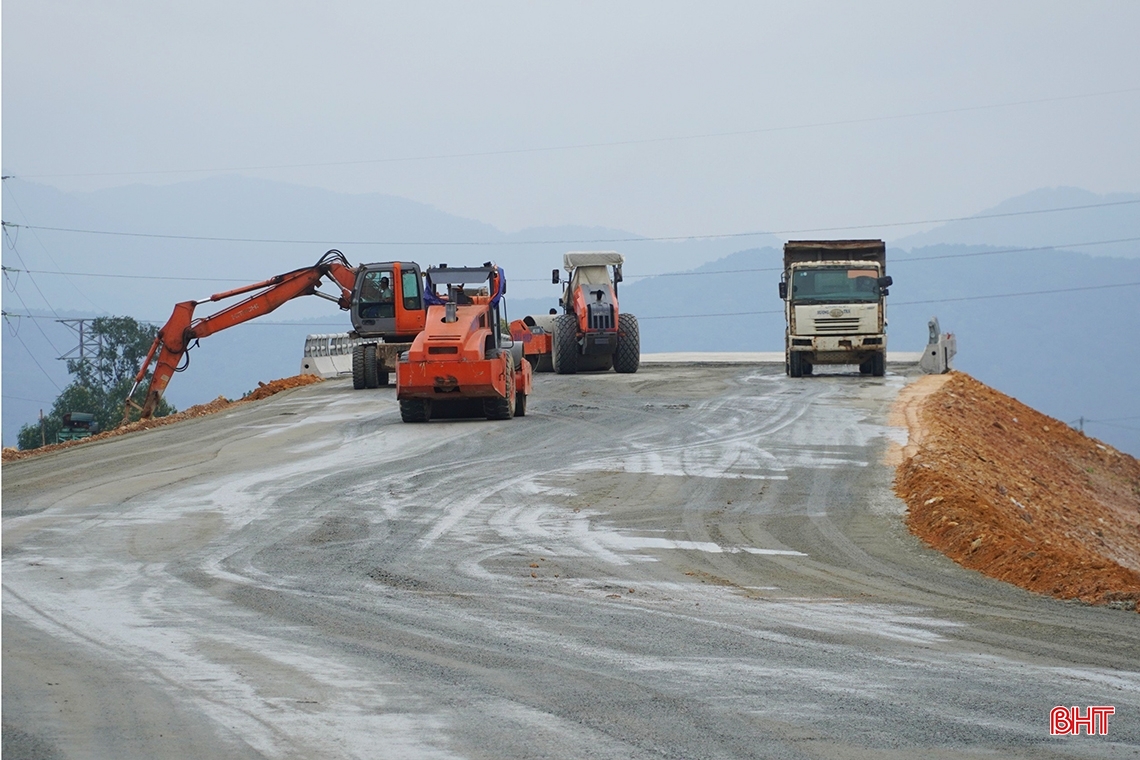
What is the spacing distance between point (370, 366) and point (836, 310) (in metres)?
11.4

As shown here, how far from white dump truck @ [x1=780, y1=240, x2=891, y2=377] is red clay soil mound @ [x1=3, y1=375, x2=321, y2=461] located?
45.2 feet

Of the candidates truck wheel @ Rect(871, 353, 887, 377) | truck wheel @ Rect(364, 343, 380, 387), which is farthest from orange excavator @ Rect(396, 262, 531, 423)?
truck wheel @ Rect(871, 353, 887, 377)

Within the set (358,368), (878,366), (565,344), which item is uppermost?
(565,344)

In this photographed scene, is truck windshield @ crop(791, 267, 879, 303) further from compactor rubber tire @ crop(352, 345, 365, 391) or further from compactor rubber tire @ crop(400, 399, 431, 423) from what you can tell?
compactor rubber tire @ crop(400, 399, 431, 423)

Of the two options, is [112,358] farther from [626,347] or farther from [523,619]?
[523,619]

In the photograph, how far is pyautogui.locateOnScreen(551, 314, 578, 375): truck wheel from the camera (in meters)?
36.2

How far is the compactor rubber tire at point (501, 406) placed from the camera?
24416 millimetres

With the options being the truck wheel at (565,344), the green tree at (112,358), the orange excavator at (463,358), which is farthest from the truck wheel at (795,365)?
the green tree at (112,358)

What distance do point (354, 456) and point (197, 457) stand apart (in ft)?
9.11

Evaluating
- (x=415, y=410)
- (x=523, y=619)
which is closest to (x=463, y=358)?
(x=415, y=410)

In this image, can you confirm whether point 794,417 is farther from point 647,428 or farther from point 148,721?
point 148,721

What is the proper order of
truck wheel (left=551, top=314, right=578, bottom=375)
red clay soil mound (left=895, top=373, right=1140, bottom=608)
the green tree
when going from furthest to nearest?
the green tree
truck wheel (left=551, top=314, right=578, bottom=375)
red clay soil mound (left=895, top=373, right=1140, bottom=608)

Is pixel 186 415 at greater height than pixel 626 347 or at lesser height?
lesser

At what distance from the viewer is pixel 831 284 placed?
107ft
